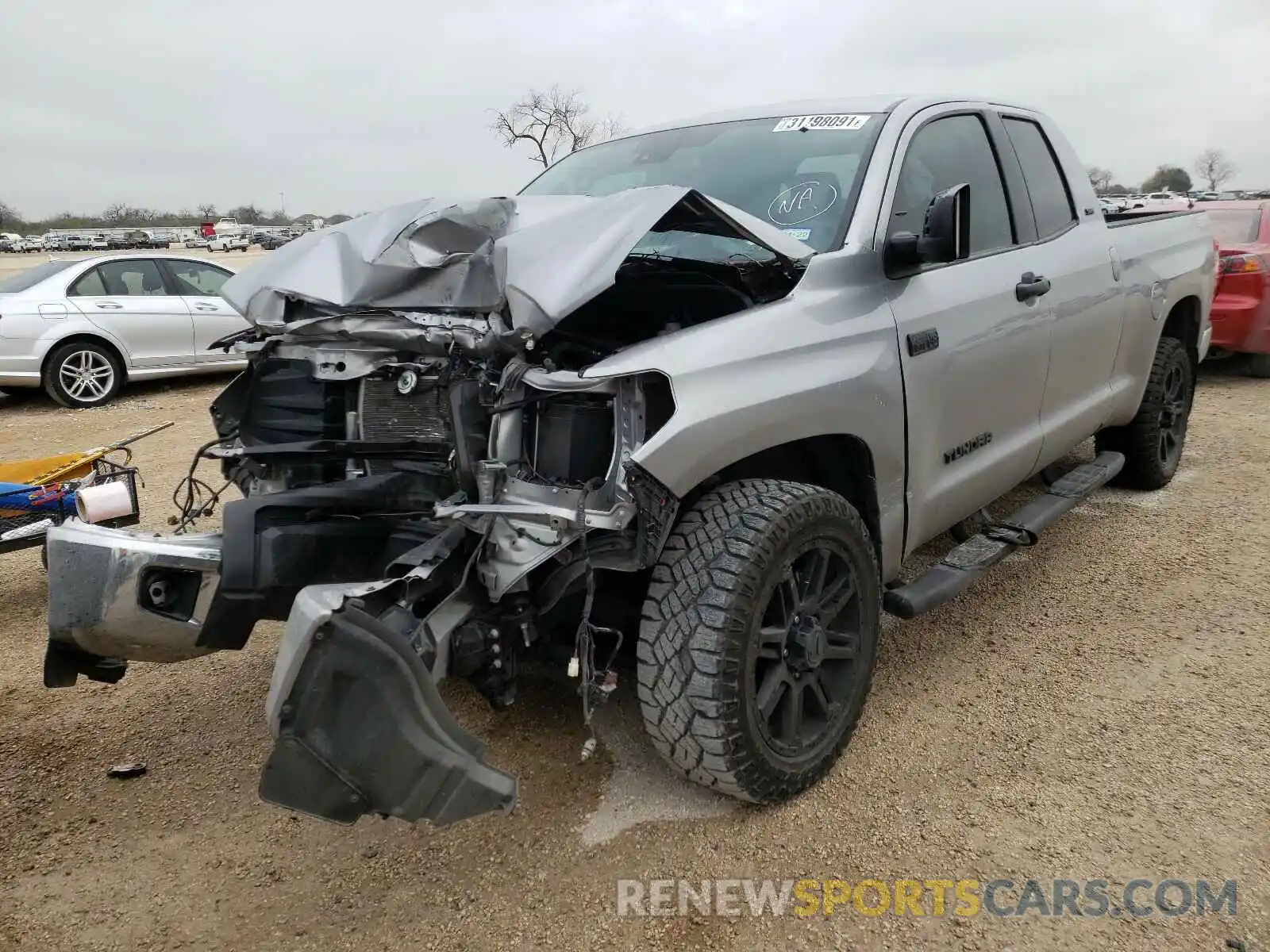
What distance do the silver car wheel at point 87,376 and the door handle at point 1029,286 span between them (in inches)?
358

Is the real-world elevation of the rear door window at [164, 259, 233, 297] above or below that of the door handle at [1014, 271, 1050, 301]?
below

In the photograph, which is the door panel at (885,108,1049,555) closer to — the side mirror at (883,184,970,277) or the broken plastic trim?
the side mirror at (883,184,970,277)

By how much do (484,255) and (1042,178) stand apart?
271cm

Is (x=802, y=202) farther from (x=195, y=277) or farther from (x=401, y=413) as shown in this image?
(x=195, y=277)

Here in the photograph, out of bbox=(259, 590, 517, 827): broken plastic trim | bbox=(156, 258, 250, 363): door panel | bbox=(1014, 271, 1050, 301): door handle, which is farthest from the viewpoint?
bbox=(156, 258, 250, 363): door panel

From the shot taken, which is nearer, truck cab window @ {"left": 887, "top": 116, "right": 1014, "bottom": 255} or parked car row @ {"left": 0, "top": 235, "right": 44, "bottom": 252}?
truck cab window @ {"left": 887, "top": 116, "right": 1014, "bottom": 255}

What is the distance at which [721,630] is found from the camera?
2211 millimetres

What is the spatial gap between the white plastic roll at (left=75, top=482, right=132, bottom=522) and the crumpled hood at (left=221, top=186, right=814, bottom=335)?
3.29 feet

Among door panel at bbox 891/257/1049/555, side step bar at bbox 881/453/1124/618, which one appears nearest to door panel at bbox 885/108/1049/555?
door panel at bbox 891/257/1049/555

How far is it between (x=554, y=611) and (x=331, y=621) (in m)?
0.78

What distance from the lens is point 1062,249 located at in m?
3.76

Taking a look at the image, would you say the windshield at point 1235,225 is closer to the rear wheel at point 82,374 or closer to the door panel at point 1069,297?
the door panel at point 1069,297

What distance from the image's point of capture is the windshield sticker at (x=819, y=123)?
125 inches

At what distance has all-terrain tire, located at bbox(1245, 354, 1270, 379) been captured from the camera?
340 inches
